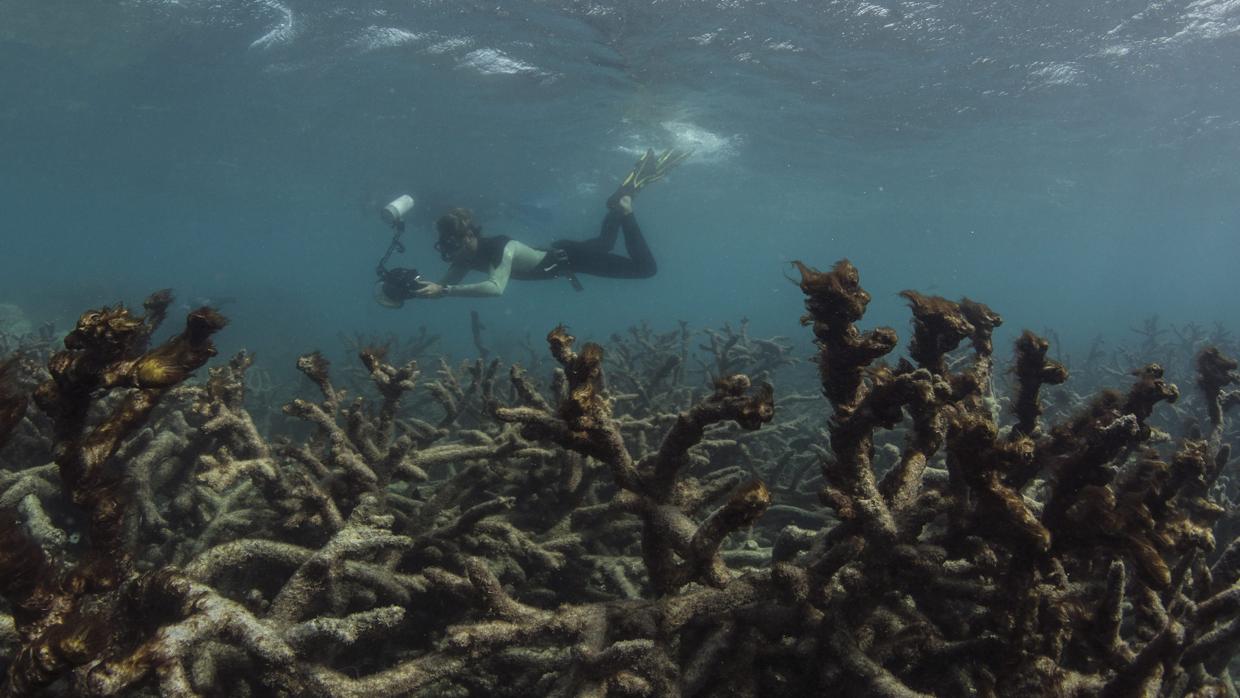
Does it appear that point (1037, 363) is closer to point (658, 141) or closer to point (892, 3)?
Answer: point (892, 3)

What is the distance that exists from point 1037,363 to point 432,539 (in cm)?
293

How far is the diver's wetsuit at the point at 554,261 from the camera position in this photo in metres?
9.77

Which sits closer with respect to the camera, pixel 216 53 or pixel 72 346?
pixel 72 346

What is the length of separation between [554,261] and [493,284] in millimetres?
1992

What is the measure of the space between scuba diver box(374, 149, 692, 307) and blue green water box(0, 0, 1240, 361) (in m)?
3.20

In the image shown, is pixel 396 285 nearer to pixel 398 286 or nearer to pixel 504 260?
pixel 398 286

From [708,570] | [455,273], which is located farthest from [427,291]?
[708,570]

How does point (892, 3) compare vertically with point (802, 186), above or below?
above

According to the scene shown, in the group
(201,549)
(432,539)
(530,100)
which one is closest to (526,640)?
(432,539)

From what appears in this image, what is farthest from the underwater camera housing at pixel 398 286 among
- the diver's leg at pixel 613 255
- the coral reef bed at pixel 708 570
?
the coral reef bed at pixel 708 570

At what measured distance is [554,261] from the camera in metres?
10.7

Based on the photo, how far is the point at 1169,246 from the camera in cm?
7519

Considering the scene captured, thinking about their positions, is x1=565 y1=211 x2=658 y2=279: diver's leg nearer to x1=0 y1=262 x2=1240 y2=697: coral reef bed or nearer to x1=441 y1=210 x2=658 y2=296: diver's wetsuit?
x1=441 y1=210 x2=658 y2=296: diver's wetsuit

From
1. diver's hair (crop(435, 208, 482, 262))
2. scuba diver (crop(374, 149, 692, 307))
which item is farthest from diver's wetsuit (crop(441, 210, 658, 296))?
diver's hair (crop(435, 208, 482, 262))
